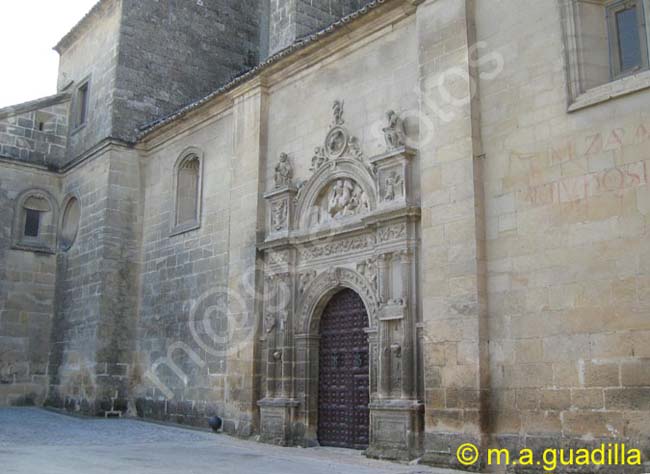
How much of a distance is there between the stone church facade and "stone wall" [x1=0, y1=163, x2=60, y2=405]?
0.15 feet

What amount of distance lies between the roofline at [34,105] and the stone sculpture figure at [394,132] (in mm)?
11503

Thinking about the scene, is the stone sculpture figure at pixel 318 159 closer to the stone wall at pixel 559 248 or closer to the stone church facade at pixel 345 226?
the stone church facade at pixel 345 226

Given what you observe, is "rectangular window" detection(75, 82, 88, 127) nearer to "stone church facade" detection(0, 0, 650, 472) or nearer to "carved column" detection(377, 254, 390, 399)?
"stone church facade" detection(0, 0, 650, 472)

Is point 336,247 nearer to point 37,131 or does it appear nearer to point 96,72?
point 96,72

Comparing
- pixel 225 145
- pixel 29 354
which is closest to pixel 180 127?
pixel 225 145

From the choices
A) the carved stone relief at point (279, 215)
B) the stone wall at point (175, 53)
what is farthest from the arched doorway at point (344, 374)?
the stone wall at point (175, 53)

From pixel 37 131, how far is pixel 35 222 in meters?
2.26

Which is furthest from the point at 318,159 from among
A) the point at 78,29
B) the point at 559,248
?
the point at 78,29

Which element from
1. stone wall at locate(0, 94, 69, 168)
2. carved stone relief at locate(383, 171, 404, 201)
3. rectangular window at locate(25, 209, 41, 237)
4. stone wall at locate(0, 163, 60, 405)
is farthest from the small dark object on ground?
stone wall at locate(0, 94, 69, 168)

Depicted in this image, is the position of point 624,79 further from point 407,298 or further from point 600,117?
point 407,298

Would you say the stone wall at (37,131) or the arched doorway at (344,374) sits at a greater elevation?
the stone wall at (37,131)

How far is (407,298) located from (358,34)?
3.99 m

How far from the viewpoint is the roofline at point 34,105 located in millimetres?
17656

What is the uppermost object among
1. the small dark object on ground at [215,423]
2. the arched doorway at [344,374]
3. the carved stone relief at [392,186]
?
the carved stone relief at [392,186]
